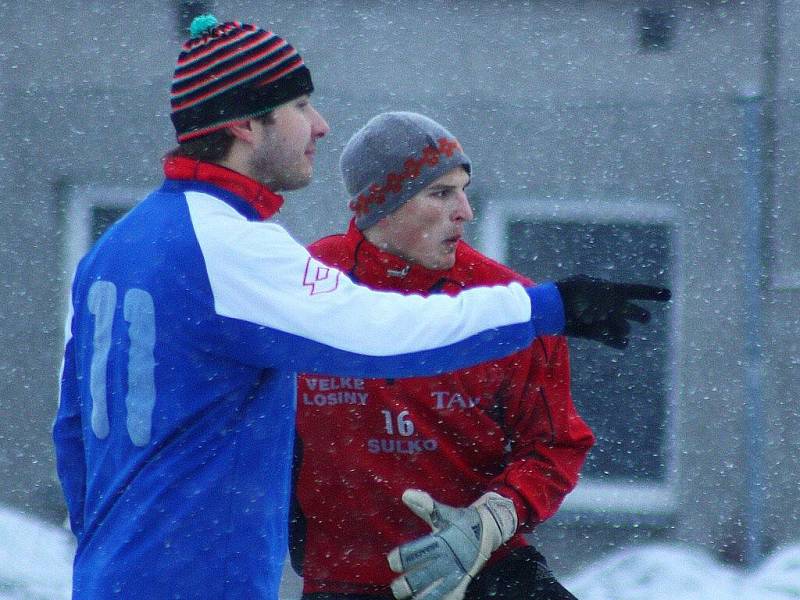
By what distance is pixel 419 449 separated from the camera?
249 cm

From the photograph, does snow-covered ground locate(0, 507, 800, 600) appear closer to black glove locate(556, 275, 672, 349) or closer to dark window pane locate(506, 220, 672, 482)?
dark window pane locate(506, 220, 672, 482)

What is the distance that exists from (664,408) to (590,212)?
0.96 m

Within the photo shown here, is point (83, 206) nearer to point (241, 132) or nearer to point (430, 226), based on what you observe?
point (430, 226)

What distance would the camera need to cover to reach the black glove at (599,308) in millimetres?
1859

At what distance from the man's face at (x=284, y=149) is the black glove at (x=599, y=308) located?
0.51m

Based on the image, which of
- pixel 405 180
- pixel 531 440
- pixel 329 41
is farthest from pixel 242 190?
pixel 329 41

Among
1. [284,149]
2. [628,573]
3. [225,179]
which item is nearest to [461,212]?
[284,149]

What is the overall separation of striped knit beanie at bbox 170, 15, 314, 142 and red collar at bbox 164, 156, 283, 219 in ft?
0.28

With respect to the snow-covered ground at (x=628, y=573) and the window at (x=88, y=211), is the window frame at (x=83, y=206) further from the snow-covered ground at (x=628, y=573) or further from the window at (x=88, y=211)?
the snow-covered ground at (x=628, y=573)

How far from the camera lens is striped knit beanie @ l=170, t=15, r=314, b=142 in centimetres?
198

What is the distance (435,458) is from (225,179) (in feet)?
2.97

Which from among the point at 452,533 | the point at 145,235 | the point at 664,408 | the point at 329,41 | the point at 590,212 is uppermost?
the point at 329,41

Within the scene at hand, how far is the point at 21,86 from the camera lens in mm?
5195

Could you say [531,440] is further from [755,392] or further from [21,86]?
[21,86]
